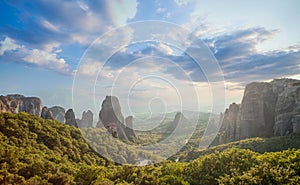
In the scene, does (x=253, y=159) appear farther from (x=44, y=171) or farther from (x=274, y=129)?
(x=274, y=129)

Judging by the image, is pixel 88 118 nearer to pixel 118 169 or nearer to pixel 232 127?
pixel 232 127

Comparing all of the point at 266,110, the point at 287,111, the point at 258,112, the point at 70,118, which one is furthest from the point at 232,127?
the point at 70,118

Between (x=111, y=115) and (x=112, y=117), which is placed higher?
(x=111, y=115)

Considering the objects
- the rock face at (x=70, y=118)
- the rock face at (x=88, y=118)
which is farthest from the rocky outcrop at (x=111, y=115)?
the rock face at (x=88, y=118)

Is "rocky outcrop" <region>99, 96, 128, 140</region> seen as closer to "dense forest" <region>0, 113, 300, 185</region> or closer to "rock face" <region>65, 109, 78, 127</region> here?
"rock face" <region>65, 109, 78, 127</region>

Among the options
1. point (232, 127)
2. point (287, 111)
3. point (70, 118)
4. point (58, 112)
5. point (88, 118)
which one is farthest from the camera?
point (58, 112)

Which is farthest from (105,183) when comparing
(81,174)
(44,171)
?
(44,171)
